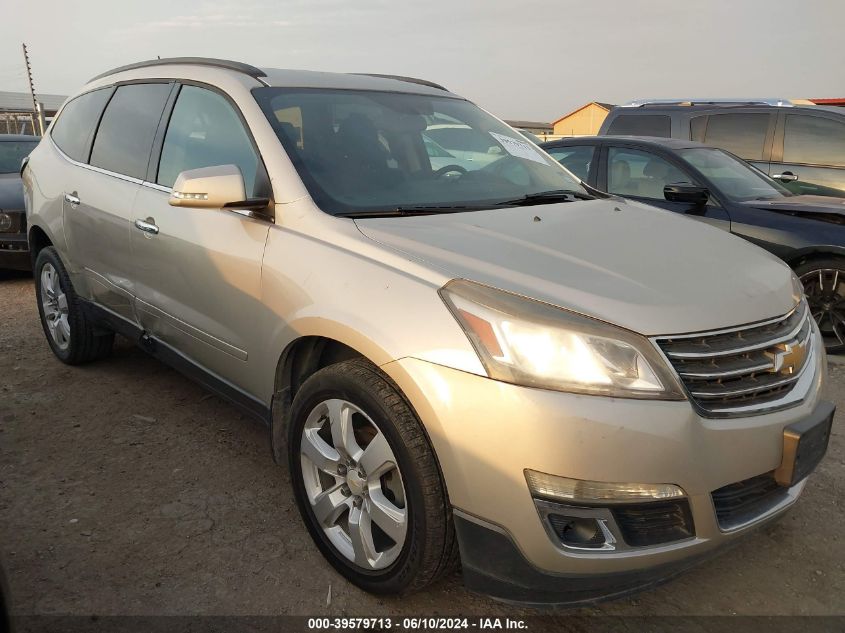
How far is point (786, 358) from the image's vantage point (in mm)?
2141

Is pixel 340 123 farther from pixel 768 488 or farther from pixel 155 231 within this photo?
pixel 768 488

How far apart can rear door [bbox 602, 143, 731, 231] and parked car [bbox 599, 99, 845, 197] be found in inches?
69.1

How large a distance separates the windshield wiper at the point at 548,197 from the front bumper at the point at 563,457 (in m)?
1.13

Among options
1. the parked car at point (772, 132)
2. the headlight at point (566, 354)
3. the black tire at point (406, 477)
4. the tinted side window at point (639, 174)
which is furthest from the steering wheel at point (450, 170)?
the parked car at point (772, 132)

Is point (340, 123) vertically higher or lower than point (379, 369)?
higher

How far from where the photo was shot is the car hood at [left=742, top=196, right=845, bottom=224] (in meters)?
5.11

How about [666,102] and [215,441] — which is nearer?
[215,441]

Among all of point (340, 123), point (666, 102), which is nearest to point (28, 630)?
point (340, 123)

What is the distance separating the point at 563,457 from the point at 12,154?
28.1ft

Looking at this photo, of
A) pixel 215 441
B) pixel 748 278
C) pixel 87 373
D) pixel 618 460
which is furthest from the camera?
pixel 87 373

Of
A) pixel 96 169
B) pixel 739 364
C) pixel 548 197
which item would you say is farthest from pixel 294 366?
pixel 96 169

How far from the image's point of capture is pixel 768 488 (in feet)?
6.81

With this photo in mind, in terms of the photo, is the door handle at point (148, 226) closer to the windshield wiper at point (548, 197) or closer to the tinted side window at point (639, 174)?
the windshield wiper at point (548, 197)

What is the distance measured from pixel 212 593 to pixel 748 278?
2.03m
